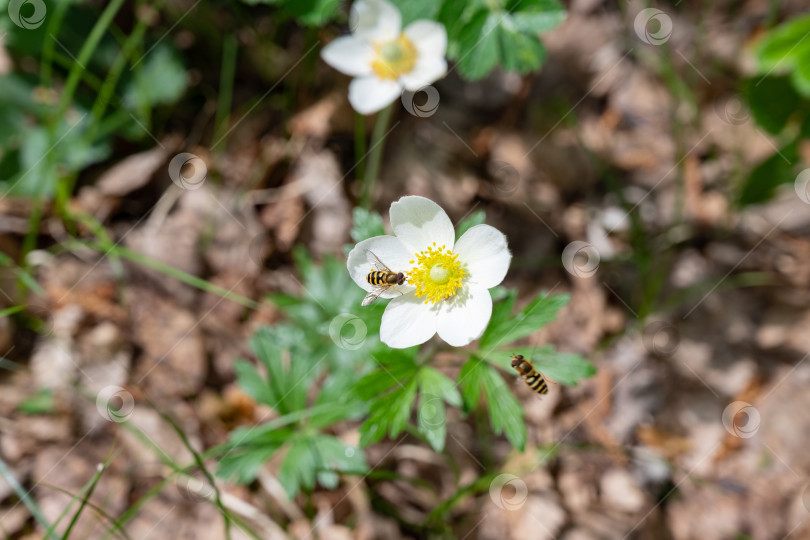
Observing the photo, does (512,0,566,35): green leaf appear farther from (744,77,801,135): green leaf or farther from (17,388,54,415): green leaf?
(17,388,54,415): green leaf

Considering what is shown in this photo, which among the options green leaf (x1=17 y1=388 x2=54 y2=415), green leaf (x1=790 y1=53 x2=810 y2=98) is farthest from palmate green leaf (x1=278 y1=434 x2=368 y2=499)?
green leaf (x1=790 y1=53 x2=810 y2=98)

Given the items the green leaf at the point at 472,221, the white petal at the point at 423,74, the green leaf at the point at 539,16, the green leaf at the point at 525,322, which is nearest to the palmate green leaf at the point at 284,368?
the green leaf at the point at 525,322

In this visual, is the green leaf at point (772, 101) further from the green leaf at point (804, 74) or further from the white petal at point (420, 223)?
the white petal at point (420, 223)

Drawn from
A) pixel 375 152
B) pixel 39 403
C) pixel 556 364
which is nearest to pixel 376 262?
pixel 556 364

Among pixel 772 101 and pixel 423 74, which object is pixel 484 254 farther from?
pixel 772 101

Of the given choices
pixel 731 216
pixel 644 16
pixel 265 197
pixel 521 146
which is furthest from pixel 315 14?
pixel 731 216

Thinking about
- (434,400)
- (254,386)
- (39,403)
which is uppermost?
(434,400)

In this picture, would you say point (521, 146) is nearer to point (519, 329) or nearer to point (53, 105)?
point (519, 329)
